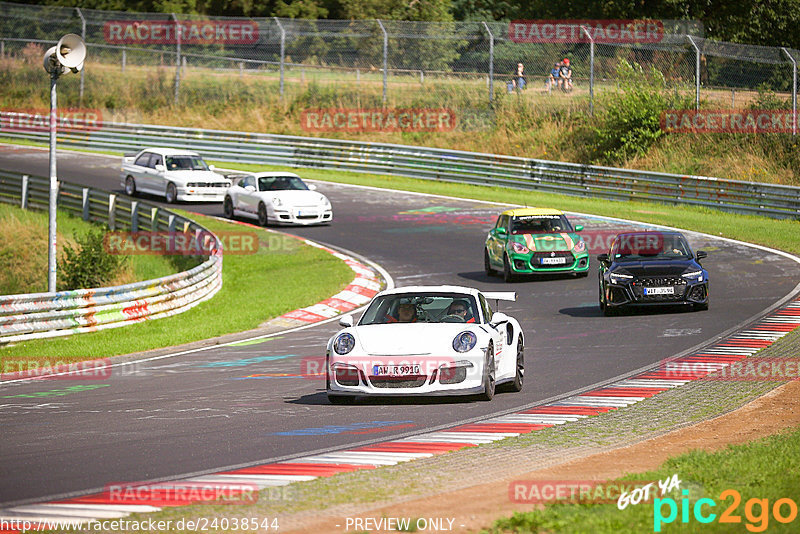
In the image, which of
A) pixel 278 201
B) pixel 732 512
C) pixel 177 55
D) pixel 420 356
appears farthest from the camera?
pixel 177 55

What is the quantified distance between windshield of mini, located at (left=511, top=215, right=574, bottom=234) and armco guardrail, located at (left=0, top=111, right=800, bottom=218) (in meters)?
10.7

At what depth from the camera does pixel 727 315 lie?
18484 mm

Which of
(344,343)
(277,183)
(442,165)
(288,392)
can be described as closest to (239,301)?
(277,183)

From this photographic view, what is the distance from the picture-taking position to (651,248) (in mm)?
19609

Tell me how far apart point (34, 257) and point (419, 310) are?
62.3 feet

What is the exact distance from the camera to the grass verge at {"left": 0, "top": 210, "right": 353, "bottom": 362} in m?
17.7

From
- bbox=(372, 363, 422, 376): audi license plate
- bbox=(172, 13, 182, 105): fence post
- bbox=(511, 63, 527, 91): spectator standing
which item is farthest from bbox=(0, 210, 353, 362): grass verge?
bbox=(172, 13, 182, 105): fence post

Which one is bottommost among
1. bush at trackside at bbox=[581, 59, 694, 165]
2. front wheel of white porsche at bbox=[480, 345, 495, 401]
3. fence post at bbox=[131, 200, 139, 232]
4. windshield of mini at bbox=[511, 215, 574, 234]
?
fence post at bbox=[131, 200, 139, 232]

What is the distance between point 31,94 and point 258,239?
87.8 feet

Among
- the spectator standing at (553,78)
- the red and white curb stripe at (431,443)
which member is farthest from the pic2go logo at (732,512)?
the spectator standing at (553,78)

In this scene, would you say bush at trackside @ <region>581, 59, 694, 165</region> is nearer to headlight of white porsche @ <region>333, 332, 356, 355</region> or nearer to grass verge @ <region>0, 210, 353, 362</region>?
grass verge @ <region>0, 210, 353, 362</region>

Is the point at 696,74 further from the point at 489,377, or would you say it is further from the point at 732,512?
the point at 732,512

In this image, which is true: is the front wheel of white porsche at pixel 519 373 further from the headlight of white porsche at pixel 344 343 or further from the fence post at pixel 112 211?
the fence post at pixel 112 211

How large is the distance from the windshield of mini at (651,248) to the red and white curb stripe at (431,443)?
4.09 metres
